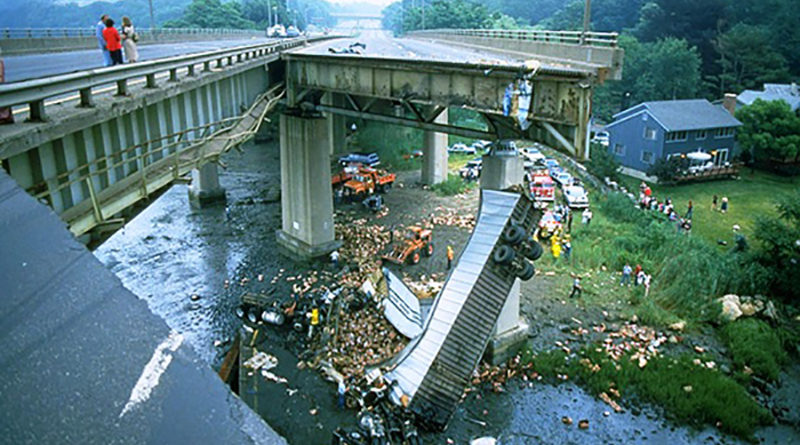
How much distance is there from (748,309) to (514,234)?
11748mm

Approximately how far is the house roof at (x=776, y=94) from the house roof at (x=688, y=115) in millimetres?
6694

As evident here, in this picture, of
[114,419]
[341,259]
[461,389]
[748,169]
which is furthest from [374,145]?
[114,419]

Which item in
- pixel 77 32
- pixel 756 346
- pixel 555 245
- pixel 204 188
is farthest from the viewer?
pixel 77 32

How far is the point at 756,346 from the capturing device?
19.6 metres

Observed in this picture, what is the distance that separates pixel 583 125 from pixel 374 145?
3810cm

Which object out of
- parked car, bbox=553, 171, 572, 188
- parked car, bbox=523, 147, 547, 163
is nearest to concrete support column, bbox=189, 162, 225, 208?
parked car, bbox=553, 171, 572, 188

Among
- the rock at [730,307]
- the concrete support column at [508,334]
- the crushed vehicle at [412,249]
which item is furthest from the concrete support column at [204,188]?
the rock at [730,307]

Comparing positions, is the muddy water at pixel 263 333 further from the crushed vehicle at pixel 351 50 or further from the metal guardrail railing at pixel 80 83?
the crushed vehicle at pixel 351 50

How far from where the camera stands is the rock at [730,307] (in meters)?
21.7

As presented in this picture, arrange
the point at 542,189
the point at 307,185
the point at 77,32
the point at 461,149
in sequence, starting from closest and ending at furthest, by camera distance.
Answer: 1. the point at 307,185
2. the point at 542,189
3. the point at 77,32
4. the point at 461,149

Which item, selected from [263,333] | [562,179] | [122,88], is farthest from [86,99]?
[562,179]

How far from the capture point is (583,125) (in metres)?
14.4

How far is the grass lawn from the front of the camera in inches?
1310

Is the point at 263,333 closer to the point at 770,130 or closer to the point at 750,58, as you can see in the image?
the point at 770,130
